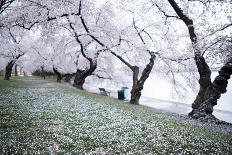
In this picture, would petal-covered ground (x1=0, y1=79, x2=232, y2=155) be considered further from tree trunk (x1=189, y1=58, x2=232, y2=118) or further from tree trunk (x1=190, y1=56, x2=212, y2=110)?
tree trunk (x1=190, y1=56, x2=212, y2=110)

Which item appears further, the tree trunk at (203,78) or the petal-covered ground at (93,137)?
the tree trunk at (203,78)

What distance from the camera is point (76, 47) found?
50.9m

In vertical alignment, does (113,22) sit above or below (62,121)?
above

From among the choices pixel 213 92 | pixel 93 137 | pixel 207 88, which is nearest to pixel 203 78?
pixel 207 88

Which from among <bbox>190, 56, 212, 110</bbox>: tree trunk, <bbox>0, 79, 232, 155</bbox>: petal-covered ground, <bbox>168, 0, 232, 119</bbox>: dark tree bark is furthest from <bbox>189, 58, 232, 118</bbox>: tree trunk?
<bbox>0, 79, 232, 155</bbox>: petal-covered ground

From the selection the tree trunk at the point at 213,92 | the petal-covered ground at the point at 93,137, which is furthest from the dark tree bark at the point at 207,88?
the petal-covered ground at the point at 93,137

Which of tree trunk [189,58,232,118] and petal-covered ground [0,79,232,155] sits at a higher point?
tree trunk [189,58,232,118]

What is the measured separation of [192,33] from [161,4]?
6272 millimetres

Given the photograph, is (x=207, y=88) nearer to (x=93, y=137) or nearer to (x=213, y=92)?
(x=213, y=92)

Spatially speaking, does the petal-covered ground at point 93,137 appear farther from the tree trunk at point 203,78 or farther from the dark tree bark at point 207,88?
the tree trunk at point 203,78

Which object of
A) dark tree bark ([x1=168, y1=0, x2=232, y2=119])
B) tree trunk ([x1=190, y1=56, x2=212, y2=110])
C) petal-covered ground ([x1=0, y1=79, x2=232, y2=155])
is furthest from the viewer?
tree trunk ([x1=190, y1=56, x2=212, y2=110])

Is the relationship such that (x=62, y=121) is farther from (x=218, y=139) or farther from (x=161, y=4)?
(x=161, y=4)

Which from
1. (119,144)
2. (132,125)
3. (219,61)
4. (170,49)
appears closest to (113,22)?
(170,49)

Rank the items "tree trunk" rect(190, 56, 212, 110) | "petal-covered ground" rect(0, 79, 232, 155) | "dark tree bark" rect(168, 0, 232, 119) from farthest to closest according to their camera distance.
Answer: "tree trunk" rect(190, 56, 212, 110), "dark tree bark" rect(168, 0, 232, 119), "petal-covered ground" rect(0, 79, 232, 155)
